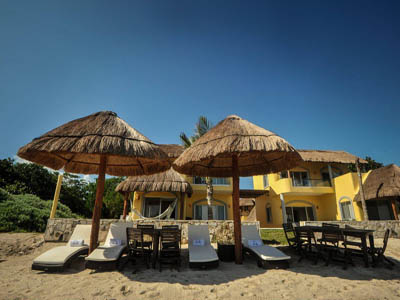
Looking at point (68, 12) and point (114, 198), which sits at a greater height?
point (68, 12)

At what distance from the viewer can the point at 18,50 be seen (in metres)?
7.75

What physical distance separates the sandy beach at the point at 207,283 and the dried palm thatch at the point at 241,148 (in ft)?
7.72

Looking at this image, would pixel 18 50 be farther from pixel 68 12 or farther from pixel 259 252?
pixel 259 252

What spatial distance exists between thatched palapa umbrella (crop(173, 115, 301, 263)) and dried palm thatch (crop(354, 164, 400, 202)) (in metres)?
9.83

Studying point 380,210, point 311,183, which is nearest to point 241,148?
point 311,183

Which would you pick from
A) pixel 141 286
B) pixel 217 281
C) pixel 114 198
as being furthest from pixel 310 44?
pixel 114 198

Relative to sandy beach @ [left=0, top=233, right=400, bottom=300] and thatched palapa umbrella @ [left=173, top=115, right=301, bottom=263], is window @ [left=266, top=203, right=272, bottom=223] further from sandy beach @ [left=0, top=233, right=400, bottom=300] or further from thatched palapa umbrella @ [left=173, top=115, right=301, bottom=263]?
sandy beach @ [left=0, top=233, right=400, bottom=300]

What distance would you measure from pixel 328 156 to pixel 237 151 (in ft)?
48.7

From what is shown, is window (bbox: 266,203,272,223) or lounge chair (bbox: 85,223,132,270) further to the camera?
window (bbox: 266,203,272,223)

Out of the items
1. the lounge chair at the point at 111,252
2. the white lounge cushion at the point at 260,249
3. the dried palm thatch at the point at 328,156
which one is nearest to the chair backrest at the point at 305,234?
the white lounge cushion at the point at 260,249

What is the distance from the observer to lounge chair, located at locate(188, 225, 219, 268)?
14.3 ft

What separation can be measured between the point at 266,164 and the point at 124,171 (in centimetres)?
460

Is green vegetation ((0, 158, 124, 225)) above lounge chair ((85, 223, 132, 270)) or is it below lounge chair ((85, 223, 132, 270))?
above

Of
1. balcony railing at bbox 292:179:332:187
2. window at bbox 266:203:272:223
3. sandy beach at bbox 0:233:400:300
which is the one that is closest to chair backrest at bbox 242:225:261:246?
sandy beach at bbox 0:233:400:300
